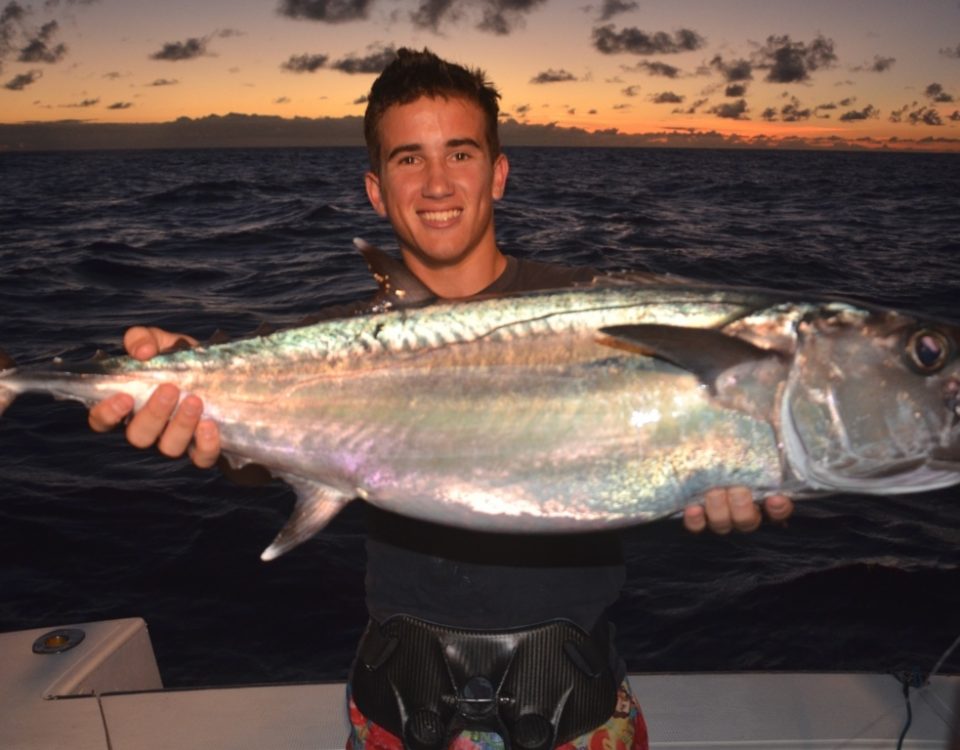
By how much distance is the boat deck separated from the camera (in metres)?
3.47

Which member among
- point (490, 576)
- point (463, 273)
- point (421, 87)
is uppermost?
point (421, 87)

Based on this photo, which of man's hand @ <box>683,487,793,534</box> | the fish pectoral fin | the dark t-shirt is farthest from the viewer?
the dark t-shirt

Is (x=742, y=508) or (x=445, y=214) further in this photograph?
(x=445, y=214)

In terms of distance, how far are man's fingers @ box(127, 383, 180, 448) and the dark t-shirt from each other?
29.1 inches

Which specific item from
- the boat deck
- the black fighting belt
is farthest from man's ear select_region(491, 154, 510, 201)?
the boat deck

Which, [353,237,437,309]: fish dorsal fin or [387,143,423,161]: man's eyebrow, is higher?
[387,143,423,161]: man's eyebrow

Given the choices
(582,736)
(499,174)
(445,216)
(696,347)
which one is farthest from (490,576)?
(499,174)

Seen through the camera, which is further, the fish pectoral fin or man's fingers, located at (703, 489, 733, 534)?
the fish pectoral fin

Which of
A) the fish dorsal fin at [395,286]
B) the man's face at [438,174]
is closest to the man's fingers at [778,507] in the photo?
the fish dorsal fin at [395,286]

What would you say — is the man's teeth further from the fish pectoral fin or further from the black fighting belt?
the black fighting belt

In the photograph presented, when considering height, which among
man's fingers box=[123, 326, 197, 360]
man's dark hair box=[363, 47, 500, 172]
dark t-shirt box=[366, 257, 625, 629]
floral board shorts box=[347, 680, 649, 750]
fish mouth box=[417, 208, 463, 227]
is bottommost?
floral board shorts box=[347, 680, 649, 750]

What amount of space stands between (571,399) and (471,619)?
85 cm

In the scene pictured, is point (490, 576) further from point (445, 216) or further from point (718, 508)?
point (445, 216)

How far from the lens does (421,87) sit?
3.25m
